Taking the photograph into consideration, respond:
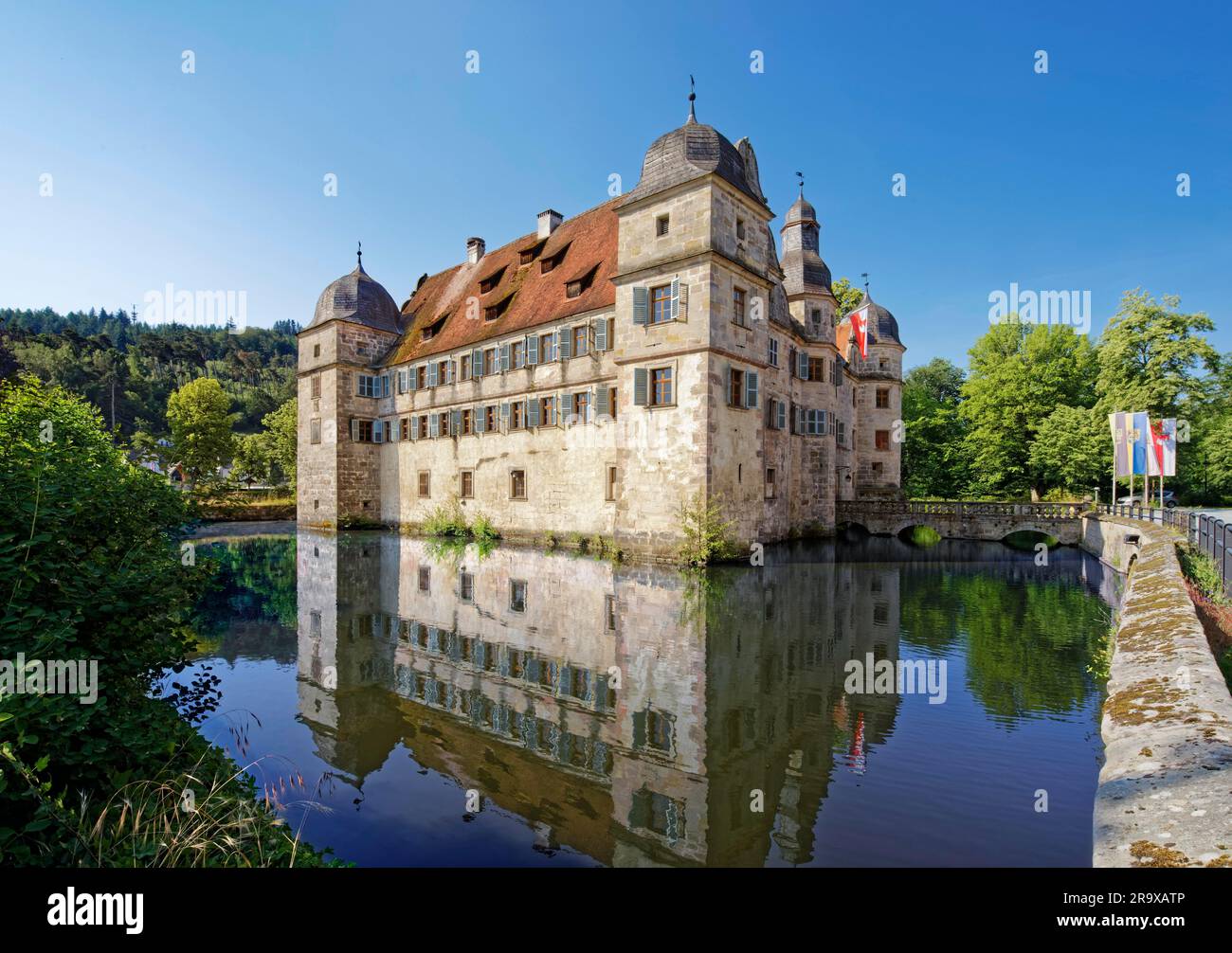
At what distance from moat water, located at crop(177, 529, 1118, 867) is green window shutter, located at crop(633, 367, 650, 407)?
7.29 metres

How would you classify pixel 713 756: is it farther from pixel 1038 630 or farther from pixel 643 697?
pixel 1038 630

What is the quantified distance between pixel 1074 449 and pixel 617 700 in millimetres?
39075

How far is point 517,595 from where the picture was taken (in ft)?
45.1

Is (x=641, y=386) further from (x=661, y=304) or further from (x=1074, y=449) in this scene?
(x=1074, y=449)

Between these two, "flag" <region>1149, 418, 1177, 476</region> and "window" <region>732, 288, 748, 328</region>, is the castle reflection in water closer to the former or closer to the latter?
"window" <region>732, 288, 748, 328</region>

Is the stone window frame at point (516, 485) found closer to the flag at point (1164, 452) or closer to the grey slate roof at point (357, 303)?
the grey slate roof at point (357, 303)

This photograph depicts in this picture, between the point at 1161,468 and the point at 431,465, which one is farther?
the point at 431,465

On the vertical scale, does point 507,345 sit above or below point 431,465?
above

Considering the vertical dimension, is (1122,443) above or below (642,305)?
below

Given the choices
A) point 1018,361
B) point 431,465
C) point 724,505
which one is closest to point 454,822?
point 724,505

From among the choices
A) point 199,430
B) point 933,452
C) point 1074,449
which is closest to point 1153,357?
point 1074,449
